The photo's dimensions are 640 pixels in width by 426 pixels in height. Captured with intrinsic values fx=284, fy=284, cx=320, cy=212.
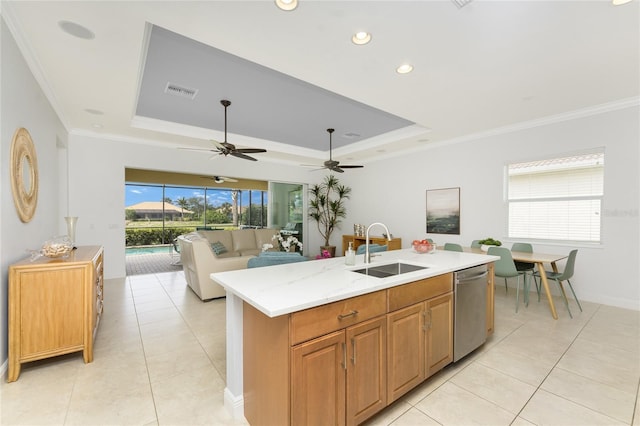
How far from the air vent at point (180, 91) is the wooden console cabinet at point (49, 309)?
2.39 meters

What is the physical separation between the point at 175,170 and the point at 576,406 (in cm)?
674

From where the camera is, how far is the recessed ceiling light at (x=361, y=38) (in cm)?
242

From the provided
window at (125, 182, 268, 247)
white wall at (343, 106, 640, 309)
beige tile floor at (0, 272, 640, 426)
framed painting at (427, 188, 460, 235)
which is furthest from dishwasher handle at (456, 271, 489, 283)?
window at (125, 182, 268, 247)

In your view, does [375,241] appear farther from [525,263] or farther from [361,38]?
[361,38]

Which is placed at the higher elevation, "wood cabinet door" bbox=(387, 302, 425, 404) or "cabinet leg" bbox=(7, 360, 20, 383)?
"wood cabinet door" bbox=(387, 302, 425, 404)

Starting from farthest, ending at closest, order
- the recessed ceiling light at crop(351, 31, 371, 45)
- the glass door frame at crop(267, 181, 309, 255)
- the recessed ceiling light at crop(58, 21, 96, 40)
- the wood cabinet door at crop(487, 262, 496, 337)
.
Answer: the glass door frame at crop(267, 181, 309, 255) → the wood cabinet door at crop(487, 262, 496, 337) → the recessed ceiling light at crop(351, 31, 371, 45) → the recessed ceiling light at crop(58, 21, 96, 40)

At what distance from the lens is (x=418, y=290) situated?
200 cm

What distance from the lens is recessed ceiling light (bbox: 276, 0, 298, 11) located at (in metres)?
2.05

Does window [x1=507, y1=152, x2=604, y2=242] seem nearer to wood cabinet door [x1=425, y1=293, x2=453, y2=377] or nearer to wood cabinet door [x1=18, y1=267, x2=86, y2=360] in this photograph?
wood cabinet door [x1=425, y1=293, x2=453, y2=377]

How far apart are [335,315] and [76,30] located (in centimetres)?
310

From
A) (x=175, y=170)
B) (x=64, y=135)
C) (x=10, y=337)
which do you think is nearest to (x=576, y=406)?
(x=10, y=337)

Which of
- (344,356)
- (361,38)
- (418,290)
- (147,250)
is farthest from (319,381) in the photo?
(147,250)

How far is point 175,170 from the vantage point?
6074 mm

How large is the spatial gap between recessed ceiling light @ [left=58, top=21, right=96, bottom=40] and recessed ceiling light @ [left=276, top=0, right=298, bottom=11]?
1670 millimetres
